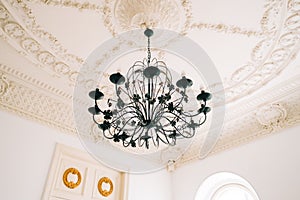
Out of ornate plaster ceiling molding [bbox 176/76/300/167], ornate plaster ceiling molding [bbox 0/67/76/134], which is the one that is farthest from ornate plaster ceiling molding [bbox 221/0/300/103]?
ornate plaster ceiling molding [bbox 0/67/76/134]

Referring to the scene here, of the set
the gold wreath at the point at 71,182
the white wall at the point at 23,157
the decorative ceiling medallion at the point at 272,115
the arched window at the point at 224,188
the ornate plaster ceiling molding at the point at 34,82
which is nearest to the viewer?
the white wall at the point at 23,157

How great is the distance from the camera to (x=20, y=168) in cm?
288

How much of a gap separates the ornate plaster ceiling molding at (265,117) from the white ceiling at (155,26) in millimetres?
13

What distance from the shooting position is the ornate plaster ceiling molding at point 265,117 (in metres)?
3.33

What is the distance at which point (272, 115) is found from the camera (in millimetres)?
3562

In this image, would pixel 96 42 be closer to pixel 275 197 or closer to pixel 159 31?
pixel 159 31

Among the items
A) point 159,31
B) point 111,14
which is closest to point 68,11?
point 111,14

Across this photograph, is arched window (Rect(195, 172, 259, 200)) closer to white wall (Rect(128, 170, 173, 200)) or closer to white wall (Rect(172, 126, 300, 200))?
white wall (Rect(172, 126, 300, 200))

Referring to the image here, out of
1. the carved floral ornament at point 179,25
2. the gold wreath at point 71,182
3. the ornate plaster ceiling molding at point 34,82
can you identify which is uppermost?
the carved floral ornament at point 179,25

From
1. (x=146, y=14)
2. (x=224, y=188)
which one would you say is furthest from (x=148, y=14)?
(x=224, y=188)

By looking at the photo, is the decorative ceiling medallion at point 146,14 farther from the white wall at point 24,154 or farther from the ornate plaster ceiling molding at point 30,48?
the white wall at point 24,154

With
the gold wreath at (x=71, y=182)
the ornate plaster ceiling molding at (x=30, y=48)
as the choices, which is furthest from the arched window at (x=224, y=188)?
the ornate plaster ceiling molding at (x=30, y=48)

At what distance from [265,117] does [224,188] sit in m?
1.45

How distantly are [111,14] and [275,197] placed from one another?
3.00m
